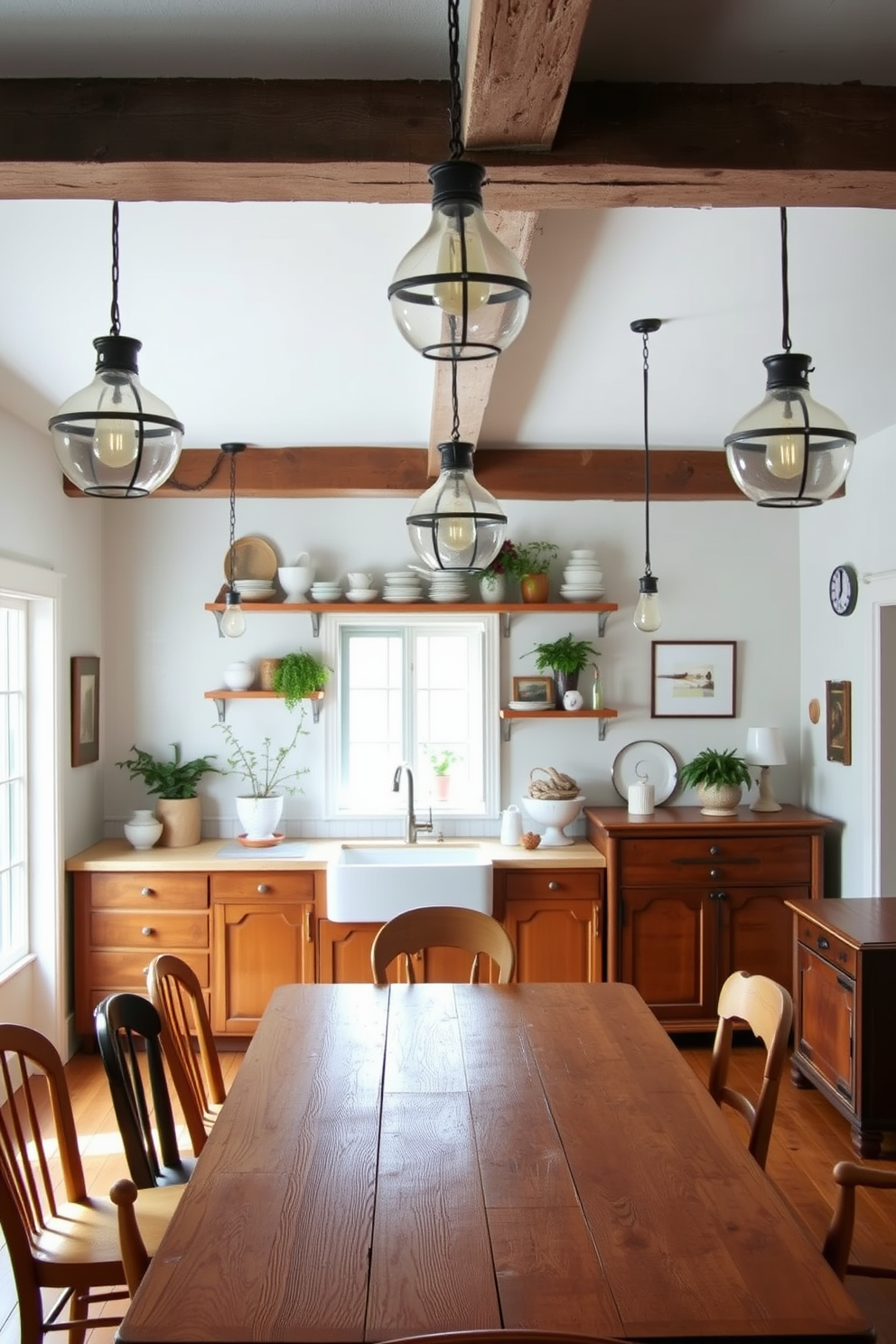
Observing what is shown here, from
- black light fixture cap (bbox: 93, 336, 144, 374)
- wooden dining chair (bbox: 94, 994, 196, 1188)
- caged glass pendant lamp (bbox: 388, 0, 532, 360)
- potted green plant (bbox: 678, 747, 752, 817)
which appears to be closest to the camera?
caged glass pendant lamp (bbox: 388, 0, 532, 360)

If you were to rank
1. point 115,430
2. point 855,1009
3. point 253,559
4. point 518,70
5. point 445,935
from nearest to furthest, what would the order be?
1. point 518,70
2. point 115,430
3. point 445,935
4. point 855,1009
5. point 253,559

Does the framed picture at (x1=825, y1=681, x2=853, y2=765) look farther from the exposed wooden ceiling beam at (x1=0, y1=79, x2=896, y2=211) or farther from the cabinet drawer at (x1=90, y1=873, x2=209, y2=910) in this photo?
→ the exposed wooden ceiling beam at (x1=0, y1=79, x2=896, y2=211)

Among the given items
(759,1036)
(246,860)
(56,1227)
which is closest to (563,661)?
(246,860)

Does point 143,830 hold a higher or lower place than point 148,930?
higher

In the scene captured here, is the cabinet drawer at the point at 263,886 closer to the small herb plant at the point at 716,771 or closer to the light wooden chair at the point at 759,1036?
the small herb plant at the point at 716,771

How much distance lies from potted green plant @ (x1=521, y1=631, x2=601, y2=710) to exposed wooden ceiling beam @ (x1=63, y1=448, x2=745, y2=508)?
706 mm

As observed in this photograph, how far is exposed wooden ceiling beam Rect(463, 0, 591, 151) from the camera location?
1473 millimetres

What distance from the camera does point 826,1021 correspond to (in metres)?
3.92

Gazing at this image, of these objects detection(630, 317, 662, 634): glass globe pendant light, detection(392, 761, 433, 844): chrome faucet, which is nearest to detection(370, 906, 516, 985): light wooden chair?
detection(630, 317, 662, 634): glass globe pendant light

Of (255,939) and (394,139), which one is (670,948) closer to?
(255,939)

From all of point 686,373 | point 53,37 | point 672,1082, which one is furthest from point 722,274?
point 672,1082

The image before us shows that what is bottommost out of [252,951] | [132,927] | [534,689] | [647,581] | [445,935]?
[252,951]

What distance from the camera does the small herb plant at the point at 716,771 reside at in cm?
480

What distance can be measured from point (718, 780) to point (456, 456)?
2.69 m
